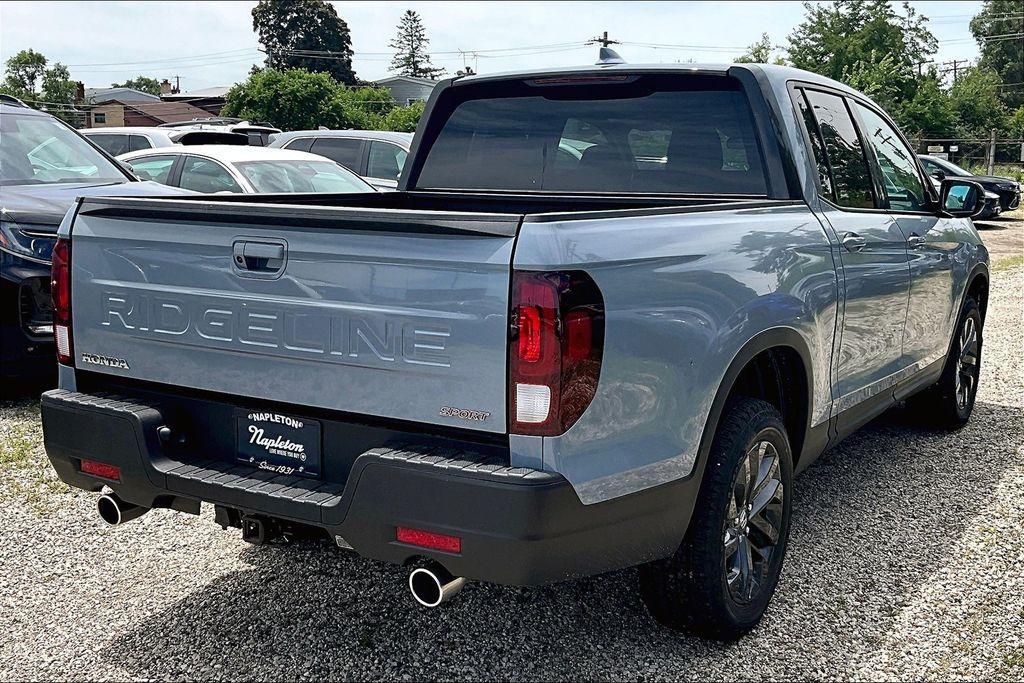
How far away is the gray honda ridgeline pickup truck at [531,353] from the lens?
2.79 metres

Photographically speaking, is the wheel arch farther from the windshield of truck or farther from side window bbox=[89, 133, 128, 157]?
side window bbox=[89, 133, 128, 157]

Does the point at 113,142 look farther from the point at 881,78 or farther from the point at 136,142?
the point at 881,78

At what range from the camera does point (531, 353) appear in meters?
2.75

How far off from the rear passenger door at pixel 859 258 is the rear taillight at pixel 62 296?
2848 mm

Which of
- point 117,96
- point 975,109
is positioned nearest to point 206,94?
point 117,96

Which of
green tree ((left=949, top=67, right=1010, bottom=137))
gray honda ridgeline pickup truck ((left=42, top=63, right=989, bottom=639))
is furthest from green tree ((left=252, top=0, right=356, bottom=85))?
gray honda ridgeline pickup truck ((left=42, top=63, right=989, bottom=639))

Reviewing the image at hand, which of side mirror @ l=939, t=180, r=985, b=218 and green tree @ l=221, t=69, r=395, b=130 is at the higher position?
green tree @ l=221, t=69, r=395, b=130

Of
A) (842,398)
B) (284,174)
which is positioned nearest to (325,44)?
(284,174)

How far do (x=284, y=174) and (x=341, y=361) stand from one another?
325 inches

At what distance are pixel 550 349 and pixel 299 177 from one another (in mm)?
8696

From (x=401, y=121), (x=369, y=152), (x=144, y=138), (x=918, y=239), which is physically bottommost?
(x=918, y=239)

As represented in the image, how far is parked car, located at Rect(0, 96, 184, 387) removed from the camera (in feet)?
21.1

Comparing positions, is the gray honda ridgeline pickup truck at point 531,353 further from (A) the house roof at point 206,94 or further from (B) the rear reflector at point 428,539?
(A) the house roof at point 206,94

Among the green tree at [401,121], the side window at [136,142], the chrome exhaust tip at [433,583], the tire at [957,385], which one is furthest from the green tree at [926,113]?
the chrome exhaust tip at [433,583]
